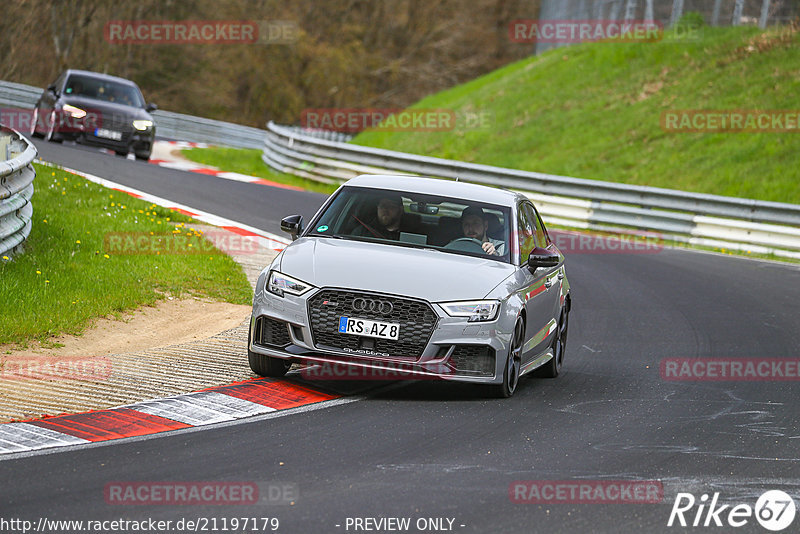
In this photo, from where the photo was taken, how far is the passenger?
30.1 ft

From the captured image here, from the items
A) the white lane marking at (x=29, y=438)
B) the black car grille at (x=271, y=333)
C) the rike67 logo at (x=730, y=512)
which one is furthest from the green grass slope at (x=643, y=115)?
the white lane marking at (x=29, y=438)

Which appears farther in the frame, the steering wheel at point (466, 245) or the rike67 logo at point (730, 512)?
the steering wheel at point (466, 245)

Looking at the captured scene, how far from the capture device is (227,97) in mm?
60656

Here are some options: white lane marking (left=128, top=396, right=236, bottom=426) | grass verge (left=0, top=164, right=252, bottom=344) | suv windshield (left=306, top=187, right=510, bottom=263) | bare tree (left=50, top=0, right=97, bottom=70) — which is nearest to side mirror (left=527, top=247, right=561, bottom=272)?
suv windshield (left=306, top=187, right=510, bottom=263)

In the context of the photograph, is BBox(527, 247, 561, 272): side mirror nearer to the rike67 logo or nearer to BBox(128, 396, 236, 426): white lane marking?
BBox(128, 396, 236, 426): white lane marking

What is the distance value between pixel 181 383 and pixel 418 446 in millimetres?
2102

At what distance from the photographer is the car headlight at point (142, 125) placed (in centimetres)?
2611

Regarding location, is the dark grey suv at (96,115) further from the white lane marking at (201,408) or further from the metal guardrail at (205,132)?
the white lane marking at (201,408)

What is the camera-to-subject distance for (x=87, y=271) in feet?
39.9

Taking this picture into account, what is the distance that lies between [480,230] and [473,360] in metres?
1.39

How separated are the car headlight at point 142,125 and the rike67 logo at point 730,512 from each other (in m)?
21.6

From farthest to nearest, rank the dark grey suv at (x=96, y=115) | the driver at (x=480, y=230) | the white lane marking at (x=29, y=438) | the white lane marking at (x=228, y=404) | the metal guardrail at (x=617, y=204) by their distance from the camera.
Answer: the dark grey suv at (x=96, y=115), the metal guardrail at (x=617, y=204), the driver at (x=480, y=230), the white lane marking at (x=228, y=404), the white lane marking at (x=29, y=438)

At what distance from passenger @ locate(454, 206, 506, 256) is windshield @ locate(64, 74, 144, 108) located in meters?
18.4

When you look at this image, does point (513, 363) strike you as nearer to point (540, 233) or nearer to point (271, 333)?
point (271, 333)
